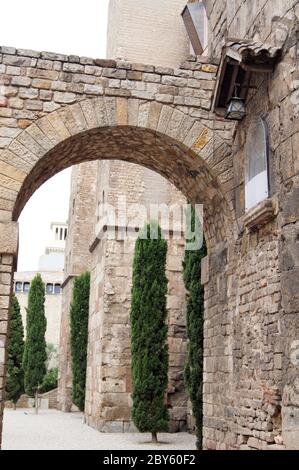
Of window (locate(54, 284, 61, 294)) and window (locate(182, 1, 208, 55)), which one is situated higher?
window (locate(182, 1, 208, 55))

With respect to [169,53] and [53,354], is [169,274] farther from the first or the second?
[53,354]

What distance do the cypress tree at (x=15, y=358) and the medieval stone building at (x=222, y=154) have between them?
13.6 m

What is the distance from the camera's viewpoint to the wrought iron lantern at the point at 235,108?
5991 millimetres

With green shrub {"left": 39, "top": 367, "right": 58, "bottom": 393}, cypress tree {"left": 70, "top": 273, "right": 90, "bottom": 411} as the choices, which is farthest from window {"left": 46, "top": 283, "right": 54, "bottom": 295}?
cypress tree {"left": 70, "top": 273, "right": 90, "bottom": 411}

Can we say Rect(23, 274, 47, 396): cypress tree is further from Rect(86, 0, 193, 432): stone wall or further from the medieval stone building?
the medieval stone building

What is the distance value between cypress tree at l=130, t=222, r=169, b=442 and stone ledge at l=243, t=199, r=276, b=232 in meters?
4.94

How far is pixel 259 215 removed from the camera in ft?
18.1

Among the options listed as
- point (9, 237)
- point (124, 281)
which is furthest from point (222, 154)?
point (124, 281)

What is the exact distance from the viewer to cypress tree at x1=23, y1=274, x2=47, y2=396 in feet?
63.9

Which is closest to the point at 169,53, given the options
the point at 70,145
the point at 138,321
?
the point at 138,321

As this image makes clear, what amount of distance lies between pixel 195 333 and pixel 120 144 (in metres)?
3.52

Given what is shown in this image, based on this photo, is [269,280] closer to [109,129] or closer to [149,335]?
[109,129]

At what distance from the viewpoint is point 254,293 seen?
579 centimetres
